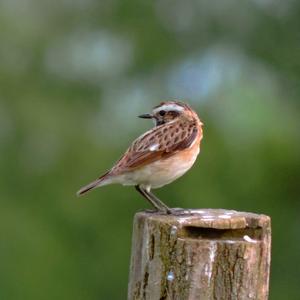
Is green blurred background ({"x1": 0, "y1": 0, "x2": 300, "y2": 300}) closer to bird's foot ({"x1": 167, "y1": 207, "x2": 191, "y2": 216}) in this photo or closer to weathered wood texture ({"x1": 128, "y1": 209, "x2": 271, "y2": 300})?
bird's foot ({"x1": 167, "y1": 207, "x2": 191, "y2": 216})

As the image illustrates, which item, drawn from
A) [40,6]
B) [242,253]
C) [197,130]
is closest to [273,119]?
[40,6]

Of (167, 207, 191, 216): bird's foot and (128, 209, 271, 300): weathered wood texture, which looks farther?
(167, 207, 191, 216): bird's foot

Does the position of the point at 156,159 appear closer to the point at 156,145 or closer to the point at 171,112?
the point at 156,145

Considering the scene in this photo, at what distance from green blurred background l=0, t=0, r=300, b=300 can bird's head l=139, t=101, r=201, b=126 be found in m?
7.70

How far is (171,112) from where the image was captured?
885 centimetres

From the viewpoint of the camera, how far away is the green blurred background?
1748 centimetres

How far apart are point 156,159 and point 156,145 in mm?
88

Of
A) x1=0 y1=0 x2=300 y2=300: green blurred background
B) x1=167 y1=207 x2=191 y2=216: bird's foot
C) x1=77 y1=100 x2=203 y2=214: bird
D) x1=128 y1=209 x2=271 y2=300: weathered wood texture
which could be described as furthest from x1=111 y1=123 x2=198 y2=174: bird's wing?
x1=0 y1=0 x2=300 y2=300: green blurred background

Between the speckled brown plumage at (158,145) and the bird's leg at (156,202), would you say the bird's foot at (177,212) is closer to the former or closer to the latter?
the bird's leg at (156,202)

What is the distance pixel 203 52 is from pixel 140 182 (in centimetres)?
1210

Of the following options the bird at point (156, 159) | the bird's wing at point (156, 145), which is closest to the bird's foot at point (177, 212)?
the bird at point (156, 159)

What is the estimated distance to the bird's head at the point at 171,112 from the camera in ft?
29.0

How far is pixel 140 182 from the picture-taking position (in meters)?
8.54

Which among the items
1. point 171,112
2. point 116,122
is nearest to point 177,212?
point 171,112
